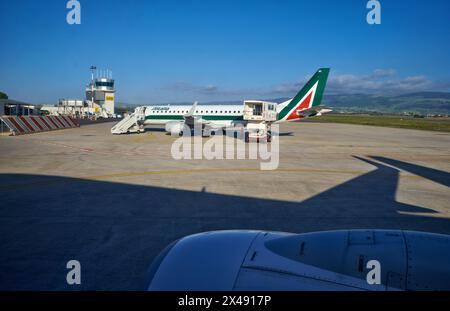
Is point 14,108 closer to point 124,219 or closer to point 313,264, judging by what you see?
point 124,219

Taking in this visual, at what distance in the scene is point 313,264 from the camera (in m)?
4.10

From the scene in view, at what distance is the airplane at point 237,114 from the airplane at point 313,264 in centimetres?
2894

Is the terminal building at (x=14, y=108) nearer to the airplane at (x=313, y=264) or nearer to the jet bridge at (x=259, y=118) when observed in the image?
the jet bridge at (x=259, y=118)

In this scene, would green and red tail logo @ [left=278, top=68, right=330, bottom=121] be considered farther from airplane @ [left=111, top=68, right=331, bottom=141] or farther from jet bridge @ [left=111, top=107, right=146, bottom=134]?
jet bridge @ [left=111, top=107, right=146, bottom=134]

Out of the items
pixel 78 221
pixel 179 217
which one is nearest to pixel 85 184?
pixel 78 221

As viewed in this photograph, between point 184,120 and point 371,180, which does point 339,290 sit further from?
point 184,120

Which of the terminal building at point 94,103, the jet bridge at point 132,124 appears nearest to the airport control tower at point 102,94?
the terminal building at point 94,103

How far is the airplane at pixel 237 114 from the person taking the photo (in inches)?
1385

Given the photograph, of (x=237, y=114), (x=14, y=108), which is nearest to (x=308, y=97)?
(x=237, y=114)

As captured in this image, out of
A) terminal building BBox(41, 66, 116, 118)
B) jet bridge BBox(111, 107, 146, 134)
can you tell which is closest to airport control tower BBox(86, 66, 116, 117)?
terminal building BBox(41, 66, 116, 118)

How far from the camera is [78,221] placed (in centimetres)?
962

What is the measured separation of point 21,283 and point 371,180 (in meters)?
14.3

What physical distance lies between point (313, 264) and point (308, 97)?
3318cm

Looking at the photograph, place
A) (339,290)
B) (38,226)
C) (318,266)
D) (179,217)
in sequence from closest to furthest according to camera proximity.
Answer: (339,290), (318,266), (38,226), (179,217)
